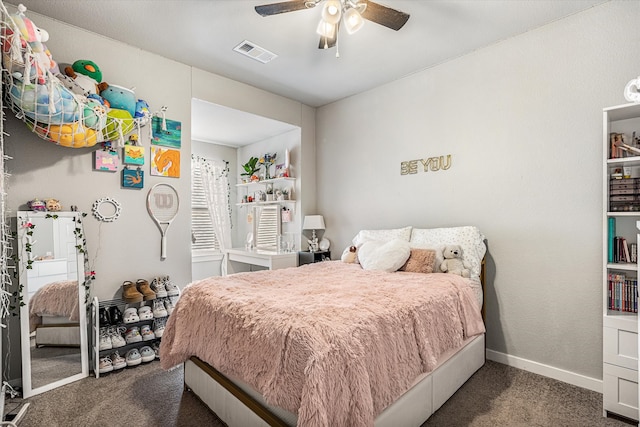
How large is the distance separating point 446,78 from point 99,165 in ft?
10.5

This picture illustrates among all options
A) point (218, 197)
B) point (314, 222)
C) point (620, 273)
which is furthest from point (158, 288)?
point (620, 273)

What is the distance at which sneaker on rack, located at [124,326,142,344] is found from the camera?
265 cm

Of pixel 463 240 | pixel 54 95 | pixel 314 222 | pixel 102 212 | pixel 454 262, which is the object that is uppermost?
pixel 54 95

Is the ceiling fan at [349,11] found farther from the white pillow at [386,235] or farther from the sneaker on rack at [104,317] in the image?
the sneaker on rack at [104,317]

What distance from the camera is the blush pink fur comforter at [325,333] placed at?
1.25 m

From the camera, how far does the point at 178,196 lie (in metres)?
3.12

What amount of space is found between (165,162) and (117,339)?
1577mm

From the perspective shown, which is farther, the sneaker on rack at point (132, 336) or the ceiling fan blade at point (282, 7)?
the sneaker on rack at point (132, 336)

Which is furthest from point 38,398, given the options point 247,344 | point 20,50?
point 20,50

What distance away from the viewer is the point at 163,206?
3029 mm

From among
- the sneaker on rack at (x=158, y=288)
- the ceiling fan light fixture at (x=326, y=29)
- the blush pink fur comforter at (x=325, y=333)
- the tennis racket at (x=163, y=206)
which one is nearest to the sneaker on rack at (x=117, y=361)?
the sneaker on rack at (x=158, y=288)

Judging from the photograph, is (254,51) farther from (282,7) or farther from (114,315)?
(114,315)

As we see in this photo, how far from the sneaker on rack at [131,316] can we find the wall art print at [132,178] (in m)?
1.07

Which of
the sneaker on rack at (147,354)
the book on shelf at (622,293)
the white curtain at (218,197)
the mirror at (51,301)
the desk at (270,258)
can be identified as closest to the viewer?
the book on shelf at (622,293)
